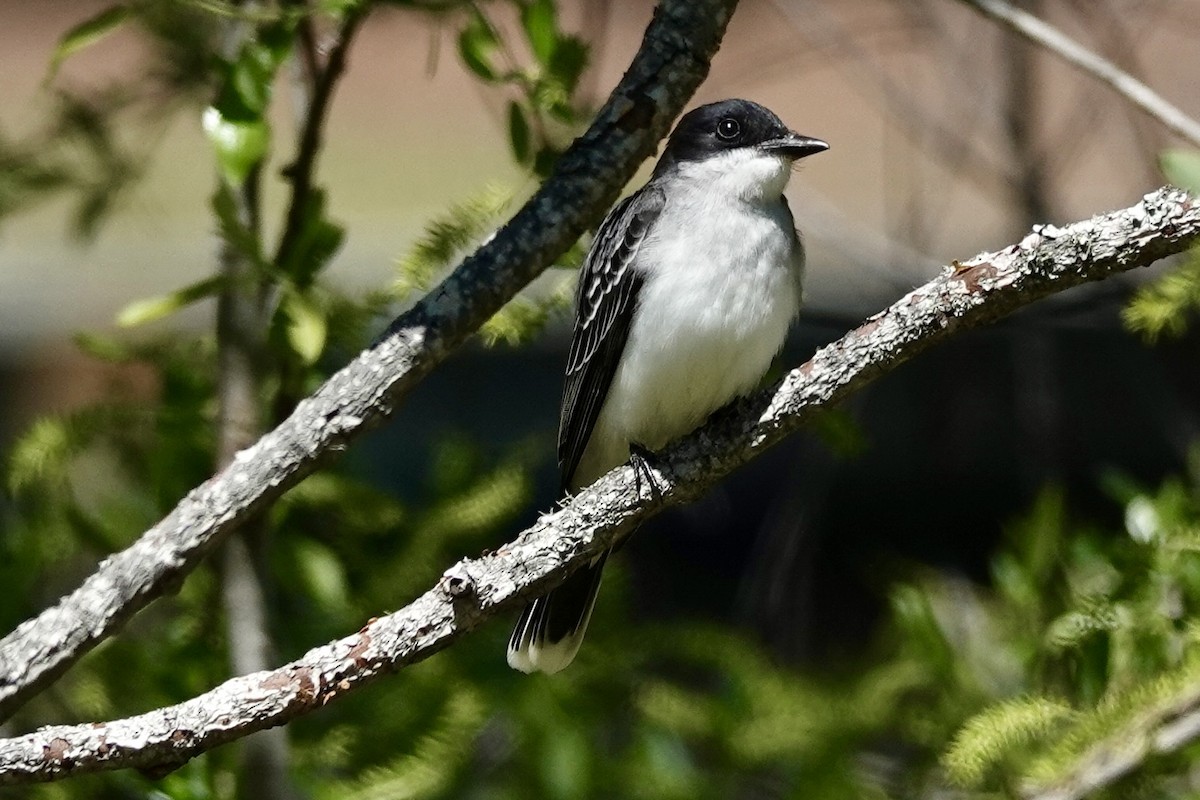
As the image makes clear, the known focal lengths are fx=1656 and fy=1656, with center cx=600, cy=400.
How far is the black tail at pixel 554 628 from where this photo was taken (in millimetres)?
3588

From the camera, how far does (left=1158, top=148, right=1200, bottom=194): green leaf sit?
2150 mm

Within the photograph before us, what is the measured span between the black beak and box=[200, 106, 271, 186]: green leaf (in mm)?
1297

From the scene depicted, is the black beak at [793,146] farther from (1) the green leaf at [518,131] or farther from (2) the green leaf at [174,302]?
(2) the green leaf at [174,302]

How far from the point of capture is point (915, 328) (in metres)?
2.56

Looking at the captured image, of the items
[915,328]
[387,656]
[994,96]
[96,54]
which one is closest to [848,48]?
[994,96]

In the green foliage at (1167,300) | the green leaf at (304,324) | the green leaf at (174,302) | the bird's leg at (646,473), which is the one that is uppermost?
the green foliage at (1167,300)

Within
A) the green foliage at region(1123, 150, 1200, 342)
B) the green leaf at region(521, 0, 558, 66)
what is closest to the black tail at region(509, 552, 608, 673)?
the green leaf at region(521, 0, 558, 66)

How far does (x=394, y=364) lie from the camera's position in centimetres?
280

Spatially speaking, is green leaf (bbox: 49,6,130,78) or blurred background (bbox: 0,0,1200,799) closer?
green leaf (bbox: 49,6,130,78)

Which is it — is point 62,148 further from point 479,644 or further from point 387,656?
point 387,656

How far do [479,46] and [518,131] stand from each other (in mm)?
171

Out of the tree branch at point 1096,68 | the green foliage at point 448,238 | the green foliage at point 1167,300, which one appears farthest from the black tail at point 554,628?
the tree branch at point 1096,68

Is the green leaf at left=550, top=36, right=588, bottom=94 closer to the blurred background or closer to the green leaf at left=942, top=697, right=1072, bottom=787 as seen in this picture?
the blurred background

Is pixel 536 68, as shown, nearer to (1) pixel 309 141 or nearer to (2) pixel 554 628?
(1) pixel 309 141
